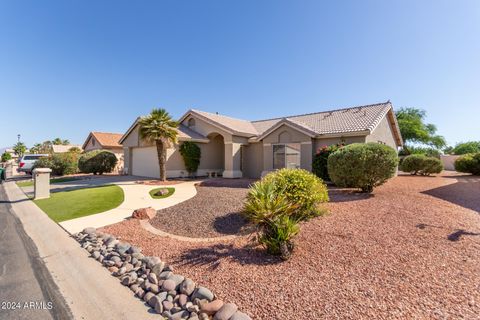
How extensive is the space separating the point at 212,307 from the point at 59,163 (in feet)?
91.1

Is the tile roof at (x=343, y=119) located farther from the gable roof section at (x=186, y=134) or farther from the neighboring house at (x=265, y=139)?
the gable roof section at (x=186, y=134)

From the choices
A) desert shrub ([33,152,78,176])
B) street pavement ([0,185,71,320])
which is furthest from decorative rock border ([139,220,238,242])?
desert shrub ([33,152,78,176])

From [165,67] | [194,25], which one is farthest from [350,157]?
[165,67]

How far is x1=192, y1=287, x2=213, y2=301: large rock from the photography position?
11.6 ft

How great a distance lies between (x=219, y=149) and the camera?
2178 centimetres

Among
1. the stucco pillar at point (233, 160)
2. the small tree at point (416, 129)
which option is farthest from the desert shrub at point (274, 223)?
the small tree at point (416, 129)

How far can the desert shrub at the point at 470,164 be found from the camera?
711 inches

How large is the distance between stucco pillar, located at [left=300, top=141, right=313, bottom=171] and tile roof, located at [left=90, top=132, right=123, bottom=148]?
2693 centimetres

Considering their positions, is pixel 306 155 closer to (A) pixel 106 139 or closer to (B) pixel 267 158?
(B) pixel 267 158

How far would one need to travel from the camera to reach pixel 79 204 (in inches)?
397

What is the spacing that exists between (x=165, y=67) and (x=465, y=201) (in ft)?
66.7

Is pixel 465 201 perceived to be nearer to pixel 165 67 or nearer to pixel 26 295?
pixel 26 295

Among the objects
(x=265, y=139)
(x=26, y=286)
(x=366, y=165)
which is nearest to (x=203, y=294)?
(x=26, y=286)

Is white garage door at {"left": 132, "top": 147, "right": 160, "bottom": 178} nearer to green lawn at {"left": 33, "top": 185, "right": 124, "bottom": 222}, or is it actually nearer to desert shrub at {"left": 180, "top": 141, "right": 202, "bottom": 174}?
desert shrub at {"left": 180, "top": 141, "right": 202, "bottom": 174}
